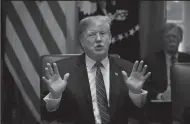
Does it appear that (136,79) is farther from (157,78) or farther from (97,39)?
(157,78)

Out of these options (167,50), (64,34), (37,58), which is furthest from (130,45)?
(37,58)

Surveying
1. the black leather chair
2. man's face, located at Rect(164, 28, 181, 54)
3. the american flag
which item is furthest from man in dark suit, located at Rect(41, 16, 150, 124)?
the american flag

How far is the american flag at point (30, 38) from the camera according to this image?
3527mm

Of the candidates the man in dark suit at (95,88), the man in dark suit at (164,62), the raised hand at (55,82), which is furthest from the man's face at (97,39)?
the man in dark suit at (164,62)

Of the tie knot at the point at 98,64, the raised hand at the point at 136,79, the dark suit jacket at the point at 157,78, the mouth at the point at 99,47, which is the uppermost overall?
the mouth at the point at 99,47

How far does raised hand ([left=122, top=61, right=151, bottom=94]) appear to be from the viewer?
2.15m

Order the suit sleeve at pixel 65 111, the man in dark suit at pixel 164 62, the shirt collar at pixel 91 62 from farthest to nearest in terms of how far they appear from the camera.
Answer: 1. the man in dark suit at pixel 164 62
2. the shirt collar at pixel 91 62
3. the suit sleeve at pixel 65 111

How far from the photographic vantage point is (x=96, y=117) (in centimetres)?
223

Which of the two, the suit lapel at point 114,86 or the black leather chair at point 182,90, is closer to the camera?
the suit lapel at point 114,86

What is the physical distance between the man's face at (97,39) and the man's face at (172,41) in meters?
1.18

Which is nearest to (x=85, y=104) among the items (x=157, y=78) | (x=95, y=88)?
(x=95, y=88)

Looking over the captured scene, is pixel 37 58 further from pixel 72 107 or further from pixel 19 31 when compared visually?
pixel 72 107

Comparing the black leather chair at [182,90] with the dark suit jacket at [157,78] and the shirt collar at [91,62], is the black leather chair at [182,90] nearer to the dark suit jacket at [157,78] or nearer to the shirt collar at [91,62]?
the shirt collar at [91,62]

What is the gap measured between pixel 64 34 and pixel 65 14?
0.20 m
